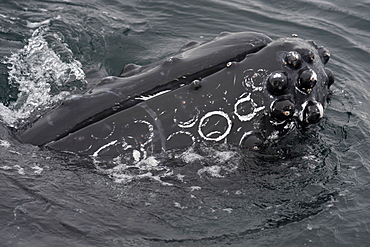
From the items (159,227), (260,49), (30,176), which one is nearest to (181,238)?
(159,227)

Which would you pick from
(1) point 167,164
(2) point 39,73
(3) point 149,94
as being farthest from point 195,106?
(2) point 39,73

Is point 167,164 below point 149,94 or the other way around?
below

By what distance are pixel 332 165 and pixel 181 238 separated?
294cm

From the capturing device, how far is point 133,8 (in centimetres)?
1562

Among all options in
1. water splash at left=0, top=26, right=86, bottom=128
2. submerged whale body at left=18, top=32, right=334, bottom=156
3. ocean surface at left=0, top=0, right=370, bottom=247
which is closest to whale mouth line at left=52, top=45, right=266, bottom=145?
submerged whale body at left=18, top=32, right=334, bottom=156

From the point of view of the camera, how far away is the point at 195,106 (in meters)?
6.77

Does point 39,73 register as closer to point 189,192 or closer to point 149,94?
point 149,94

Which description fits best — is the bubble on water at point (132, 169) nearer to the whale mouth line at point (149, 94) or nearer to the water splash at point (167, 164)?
the water splash at point (167, 164)

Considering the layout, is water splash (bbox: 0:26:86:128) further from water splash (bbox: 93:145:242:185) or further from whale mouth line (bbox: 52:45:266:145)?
water splash (bbox: 93:145:242:185)

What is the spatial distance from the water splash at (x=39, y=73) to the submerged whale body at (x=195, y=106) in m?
2.20

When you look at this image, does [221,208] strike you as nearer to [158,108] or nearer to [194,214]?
[194,214]

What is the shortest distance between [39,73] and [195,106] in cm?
509

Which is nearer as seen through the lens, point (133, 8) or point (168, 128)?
point (168, 128)

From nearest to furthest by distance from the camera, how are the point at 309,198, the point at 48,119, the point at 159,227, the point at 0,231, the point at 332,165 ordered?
the point at 0,231 < the point at 159,227 < the point at 48,119 < the point at 309,198 < the point at 332,165
